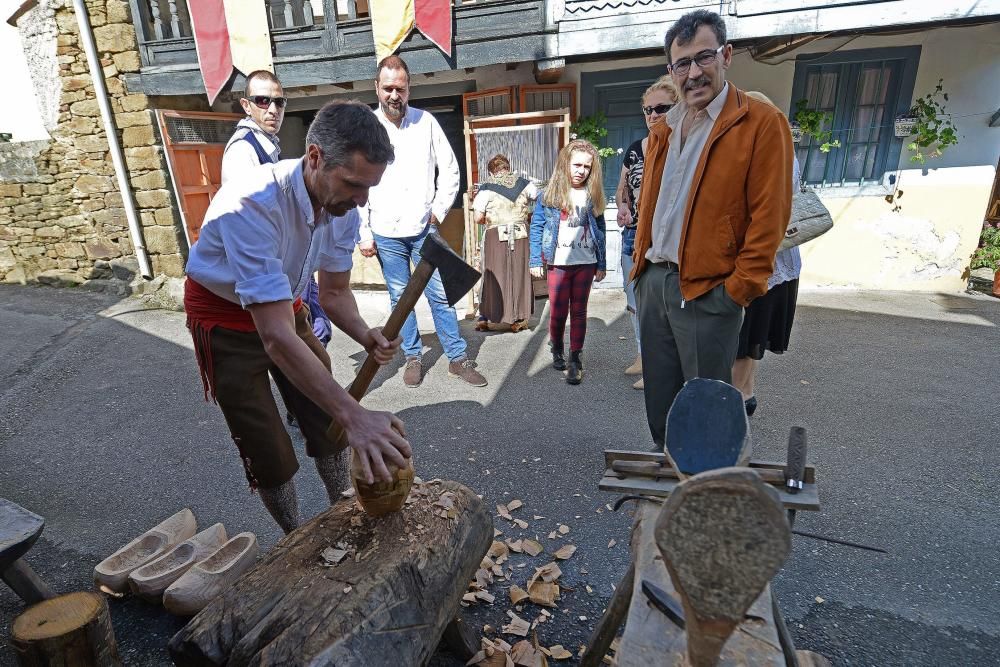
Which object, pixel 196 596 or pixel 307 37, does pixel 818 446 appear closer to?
pixel 196 596

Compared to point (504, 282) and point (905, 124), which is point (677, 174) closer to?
point (504, 282)

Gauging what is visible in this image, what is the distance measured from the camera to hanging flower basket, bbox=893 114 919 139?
6.12m

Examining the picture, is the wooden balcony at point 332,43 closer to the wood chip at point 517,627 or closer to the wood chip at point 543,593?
the wood chip at point 543,593

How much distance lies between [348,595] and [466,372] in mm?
3070

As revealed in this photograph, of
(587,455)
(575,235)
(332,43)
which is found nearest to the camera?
(587,455)

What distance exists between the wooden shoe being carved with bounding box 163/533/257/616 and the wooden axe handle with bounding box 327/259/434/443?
84 cm

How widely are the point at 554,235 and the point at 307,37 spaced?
4699mm

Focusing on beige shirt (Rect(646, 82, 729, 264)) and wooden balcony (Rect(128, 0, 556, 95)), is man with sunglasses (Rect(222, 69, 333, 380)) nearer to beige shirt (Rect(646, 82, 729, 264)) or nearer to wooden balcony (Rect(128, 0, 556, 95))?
beige shirt (Rect(646, 82, 729, 264))

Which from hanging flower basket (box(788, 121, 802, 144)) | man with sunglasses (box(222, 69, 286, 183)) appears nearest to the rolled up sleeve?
man with sunglasses (box(222, 69, 286, 183))

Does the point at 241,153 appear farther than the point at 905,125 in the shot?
No

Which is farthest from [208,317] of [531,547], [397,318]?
[531,547]

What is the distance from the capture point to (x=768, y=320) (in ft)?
9.89

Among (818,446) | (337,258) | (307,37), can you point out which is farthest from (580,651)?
(307,37)

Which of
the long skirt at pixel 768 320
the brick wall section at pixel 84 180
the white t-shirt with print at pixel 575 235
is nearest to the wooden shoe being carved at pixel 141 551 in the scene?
the white t-shirt with print at pixel 575 235
